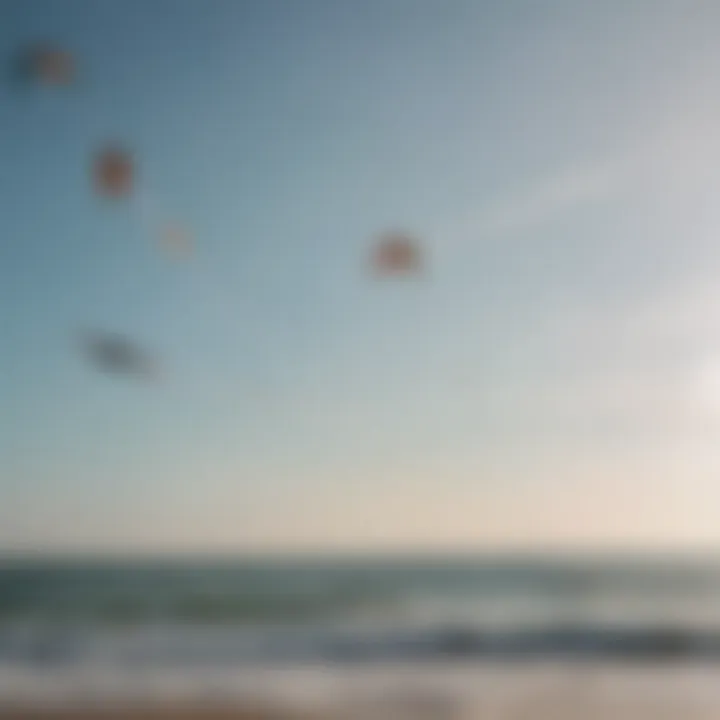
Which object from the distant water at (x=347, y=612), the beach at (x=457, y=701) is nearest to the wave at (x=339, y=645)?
the distant water at (x=347, y=612)

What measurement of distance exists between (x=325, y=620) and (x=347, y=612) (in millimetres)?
136

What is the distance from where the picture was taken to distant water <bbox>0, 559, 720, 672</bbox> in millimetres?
3270

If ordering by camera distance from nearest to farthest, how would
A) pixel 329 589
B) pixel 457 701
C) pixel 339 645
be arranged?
pixel 457 701, pixel 339 645, pixel 329 589

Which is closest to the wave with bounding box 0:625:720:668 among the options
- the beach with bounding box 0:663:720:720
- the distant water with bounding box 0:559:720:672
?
the distant water with bounding box 0:559:720:672

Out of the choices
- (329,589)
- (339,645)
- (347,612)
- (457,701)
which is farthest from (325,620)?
(457,701)

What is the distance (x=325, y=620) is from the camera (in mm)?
4133

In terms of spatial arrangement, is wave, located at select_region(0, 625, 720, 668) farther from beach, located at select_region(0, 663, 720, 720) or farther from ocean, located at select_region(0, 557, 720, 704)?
beach, located at select_region(0, 663, 720, 720)

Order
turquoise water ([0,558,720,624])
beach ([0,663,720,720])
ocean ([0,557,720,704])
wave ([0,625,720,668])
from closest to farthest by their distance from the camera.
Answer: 1. beach ([0,663,720,720])
2. ocean ([0,557,720,704])
3. wave ([0,625,720,668])
4. turquoise water ([0,558,720,624])

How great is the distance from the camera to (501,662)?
3139mm

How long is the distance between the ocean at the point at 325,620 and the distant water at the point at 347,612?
10 millimetres

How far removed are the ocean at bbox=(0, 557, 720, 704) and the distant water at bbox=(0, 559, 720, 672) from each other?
10 millimetres

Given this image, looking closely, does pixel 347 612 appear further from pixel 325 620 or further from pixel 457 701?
pixel 457 701

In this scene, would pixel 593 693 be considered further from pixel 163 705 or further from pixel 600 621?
pixel 163 705

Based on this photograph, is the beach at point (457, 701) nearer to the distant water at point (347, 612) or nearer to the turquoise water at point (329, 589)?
the distant water at point (347, 612)
